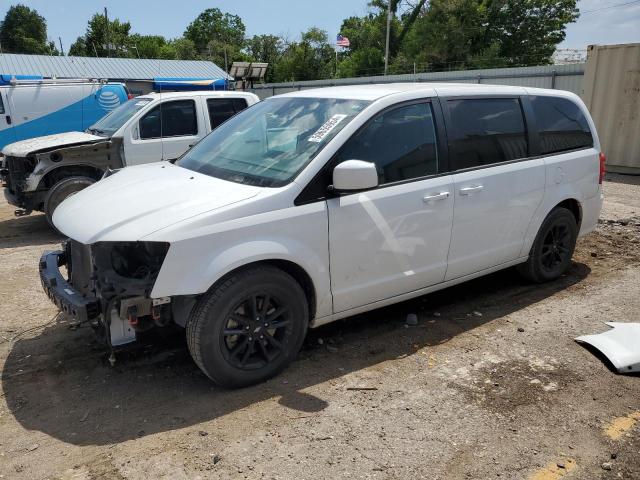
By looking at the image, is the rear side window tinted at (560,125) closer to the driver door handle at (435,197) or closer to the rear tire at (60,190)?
the driver door handle at (435,197)

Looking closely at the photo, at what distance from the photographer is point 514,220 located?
4.68 m

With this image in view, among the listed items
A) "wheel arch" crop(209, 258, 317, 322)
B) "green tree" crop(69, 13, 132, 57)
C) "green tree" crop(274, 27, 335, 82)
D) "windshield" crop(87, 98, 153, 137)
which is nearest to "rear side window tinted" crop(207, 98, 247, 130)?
"windshield" crop(87, 98, 153, 137)

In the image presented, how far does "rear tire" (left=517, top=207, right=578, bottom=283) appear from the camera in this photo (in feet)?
16.9

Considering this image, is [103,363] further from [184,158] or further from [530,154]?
[530,154]

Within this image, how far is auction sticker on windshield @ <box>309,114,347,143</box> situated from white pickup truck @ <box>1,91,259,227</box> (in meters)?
4.19

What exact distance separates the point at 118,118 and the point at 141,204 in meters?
5.69

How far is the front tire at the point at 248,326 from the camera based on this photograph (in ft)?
10.6

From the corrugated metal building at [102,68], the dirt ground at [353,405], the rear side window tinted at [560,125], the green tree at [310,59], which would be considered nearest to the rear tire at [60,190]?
the dirt ground at [353,405]

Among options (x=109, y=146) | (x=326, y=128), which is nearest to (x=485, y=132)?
(x=326, y=128)

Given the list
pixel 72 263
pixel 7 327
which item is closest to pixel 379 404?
pixel 72 263

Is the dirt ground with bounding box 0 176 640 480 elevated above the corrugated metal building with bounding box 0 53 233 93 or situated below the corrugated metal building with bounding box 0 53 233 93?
below

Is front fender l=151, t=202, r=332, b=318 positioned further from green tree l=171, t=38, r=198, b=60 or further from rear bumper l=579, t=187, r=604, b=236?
green tree l=171, t=38, r=198, b=60

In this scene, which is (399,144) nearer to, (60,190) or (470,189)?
(470,189)

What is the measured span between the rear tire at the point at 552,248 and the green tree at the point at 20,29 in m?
→ 83.5
